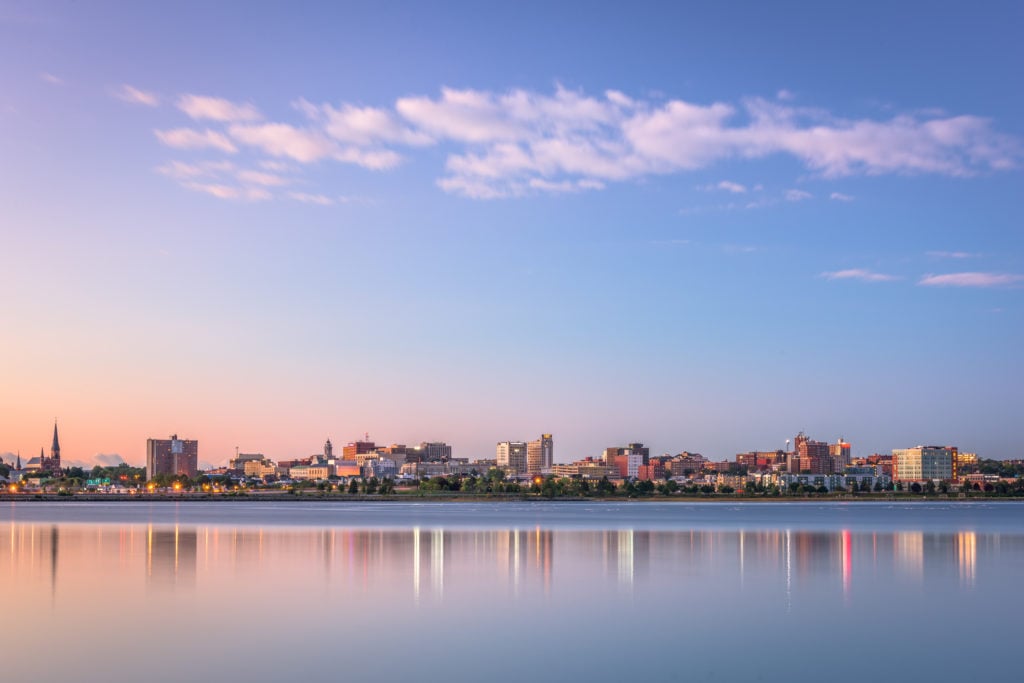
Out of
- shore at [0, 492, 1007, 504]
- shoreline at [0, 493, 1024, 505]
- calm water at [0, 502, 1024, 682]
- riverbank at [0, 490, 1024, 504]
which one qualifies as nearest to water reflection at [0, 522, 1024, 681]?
calm water at [0, 502, 1024, 682]

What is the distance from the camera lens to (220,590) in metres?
31.0

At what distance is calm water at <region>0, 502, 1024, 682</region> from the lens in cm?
1961

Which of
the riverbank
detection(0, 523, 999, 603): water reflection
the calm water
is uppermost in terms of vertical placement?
the calm water

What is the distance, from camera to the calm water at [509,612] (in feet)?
64.3

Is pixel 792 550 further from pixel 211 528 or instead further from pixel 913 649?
pixel 211 528

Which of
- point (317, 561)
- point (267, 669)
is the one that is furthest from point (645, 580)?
point (267, 669)

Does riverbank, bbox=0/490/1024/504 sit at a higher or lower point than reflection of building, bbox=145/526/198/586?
lower

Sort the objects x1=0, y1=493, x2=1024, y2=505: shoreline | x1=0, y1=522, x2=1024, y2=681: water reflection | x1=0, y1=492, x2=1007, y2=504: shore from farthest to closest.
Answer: x1=0, y1=492, x2=1007, y2=504: shore
x1=0, y1=493, x2=1024, y2=505: shoreline
x1=0, y1=522, x2=1024, y2=681: water reflection

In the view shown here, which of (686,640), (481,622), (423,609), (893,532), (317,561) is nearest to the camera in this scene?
(686,640)

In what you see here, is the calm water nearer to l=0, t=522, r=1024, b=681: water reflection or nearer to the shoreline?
l=0, t=522, r=1024, b=681: water reflection

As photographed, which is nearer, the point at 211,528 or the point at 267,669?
the point at 267,669

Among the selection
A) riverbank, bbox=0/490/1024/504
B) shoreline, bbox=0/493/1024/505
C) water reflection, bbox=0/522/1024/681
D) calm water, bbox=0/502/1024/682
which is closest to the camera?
calm water, bbox=0/502/1024/682

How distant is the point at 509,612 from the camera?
→ 1032 inches

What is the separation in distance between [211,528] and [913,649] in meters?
54.0
